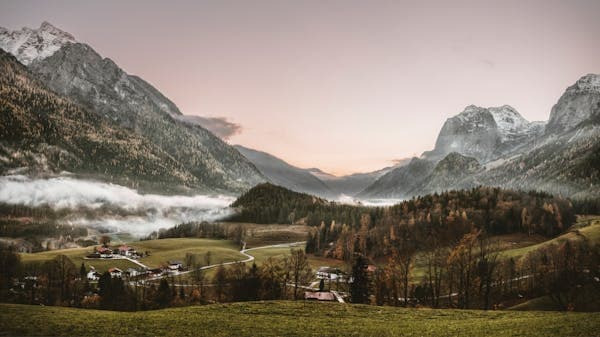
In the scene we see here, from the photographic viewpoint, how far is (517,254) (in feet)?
557

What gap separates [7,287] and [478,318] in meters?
127

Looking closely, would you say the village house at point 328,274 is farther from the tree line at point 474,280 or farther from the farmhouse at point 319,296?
the farmhouse at point 319,296

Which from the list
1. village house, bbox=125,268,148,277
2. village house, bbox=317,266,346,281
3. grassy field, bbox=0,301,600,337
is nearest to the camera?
grassy field, bbox=0,301,600,337

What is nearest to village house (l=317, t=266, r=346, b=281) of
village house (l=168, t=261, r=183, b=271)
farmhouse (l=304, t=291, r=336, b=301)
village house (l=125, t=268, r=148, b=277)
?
village house (l=168, t=261, r=183, b=271)

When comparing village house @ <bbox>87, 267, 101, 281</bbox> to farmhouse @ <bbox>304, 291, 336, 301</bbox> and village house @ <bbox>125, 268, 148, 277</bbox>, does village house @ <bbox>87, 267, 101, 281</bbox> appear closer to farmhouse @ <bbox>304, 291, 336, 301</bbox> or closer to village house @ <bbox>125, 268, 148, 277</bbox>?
village house @ <bbox>125, 268, 148, 277</bbox>

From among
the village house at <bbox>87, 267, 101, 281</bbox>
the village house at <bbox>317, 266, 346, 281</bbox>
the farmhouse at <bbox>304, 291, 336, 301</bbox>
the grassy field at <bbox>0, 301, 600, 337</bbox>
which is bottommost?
the village house at <bbox>87, 267, 101, 281</bbox>

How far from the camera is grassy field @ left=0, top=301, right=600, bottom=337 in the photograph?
40594 millimetres

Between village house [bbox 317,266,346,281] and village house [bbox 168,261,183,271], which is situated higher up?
village house [bbox 317,266,346,281]

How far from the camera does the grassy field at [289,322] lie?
40.6 meters

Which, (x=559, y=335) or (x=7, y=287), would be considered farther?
(x=7, y=287)

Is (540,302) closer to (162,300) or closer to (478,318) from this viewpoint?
(478,318)

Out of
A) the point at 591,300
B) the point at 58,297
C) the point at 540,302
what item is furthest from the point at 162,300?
the point at 591,300

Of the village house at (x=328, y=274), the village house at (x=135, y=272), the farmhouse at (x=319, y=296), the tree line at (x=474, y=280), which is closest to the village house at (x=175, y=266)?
the village house at (x=135, y=272)

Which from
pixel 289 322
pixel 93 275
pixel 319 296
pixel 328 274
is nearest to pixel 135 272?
pixel 93 275
